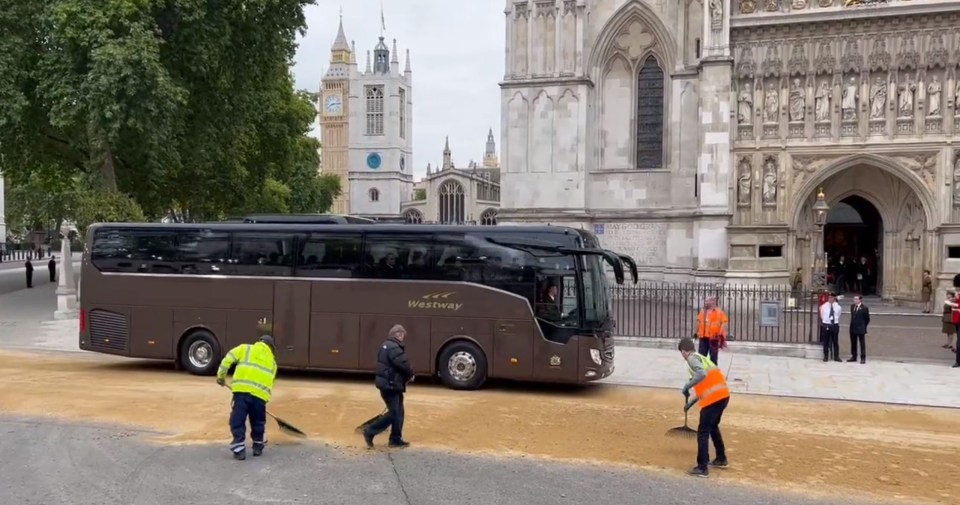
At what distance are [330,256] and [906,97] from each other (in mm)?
20393

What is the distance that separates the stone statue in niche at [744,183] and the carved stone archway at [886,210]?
1488mm

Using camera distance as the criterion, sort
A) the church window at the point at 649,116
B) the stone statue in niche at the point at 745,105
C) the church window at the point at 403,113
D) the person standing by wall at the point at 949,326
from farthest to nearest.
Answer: the church window at the point at 403,113 → the church window at the point at 649,116 → the stone statue in niche at the point at 745,105 → the person standing by wall at the point at 949,326

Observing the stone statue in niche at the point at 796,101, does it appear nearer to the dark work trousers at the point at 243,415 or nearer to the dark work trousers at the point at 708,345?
the dark work trousers at the point at 708,345

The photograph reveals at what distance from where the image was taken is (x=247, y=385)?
8.53 meters

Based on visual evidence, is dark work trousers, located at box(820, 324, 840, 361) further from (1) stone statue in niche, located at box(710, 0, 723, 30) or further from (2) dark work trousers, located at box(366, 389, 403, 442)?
(1) stone statue in niche, located at box(710, 0, 723, 30)

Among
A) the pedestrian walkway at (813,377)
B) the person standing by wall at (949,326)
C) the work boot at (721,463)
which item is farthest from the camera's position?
the person standing by wall at (949,326)

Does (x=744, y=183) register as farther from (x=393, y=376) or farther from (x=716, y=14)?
(x=393, y=376)

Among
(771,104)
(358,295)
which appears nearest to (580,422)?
(358,295)

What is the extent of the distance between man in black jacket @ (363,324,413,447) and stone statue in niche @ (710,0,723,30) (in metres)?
20.7

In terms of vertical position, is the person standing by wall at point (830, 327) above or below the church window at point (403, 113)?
below

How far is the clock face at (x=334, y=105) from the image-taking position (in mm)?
118250

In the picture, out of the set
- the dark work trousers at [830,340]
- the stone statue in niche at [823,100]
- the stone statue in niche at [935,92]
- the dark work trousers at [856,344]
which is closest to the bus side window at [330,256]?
the dark work trousers at [830,340]

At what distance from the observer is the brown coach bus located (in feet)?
42.4

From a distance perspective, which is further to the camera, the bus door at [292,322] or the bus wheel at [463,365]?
the bus door at [292,322]
